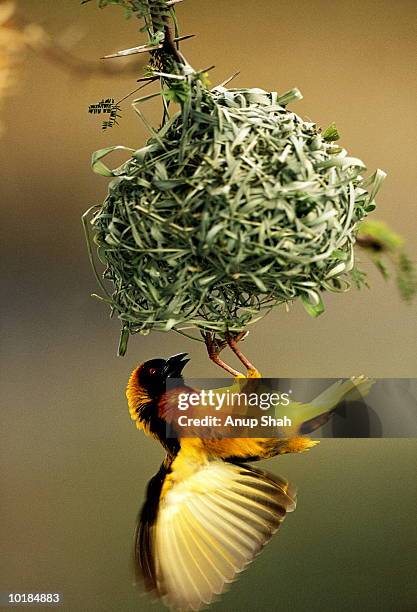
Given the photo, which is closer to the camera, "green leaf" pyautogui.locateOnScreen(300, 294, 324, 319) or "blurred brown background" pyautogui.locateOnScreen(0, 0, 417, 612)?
"green leaf" pyautogui.locateOnScreen(300, 294, 324, 319)

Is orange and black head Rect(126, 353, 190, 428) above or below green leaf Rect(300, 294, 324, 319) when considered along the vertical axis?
above

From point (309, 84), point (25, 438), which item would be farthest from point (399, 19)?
point (25, 438)

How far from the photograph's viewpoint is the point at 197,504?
1.35 meters

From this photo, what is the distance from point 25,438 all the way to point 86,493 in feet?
0.58

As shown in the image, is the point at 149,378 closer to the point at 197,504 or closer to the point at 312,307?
the point at 197,504

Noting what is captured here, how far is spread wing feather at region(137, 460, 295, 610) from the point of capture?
4.45 feet

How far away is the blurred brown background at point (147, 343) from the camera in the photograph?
4.66 feet

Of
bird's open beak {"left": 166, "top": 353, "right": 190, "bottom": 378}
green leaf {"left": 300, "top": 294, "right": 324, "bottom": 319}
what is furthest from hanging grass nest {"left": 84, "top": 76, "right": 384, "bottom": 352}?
bird's open beak {"left": 166, "top": 353, "right": 190, "bottom": 378}

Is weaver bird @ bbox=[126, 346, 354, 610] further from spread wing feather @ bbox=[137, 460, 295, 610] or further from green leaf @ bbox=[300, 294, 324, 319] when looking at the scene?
green leaf @ bbox=[300, 294, 324, 319]

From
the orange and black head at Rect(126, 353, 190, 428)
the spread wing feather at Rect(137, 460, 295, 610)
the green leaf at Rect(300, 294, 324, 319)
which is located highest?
the orange and black head at Rect(126, 353, 190, 428)

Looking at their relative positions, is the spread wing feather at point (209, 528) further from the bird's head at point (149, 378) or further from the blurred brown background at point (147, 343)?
the bird's head at point (149, 378)

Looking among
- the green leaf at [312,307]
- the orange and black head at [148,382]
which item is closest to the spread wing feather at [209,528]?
the orange and black head at [148,382]

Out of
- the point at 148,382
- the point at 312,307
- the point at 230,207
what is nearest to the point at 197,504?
the point at 148,382

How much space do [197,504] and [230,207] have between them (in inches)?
29.5
